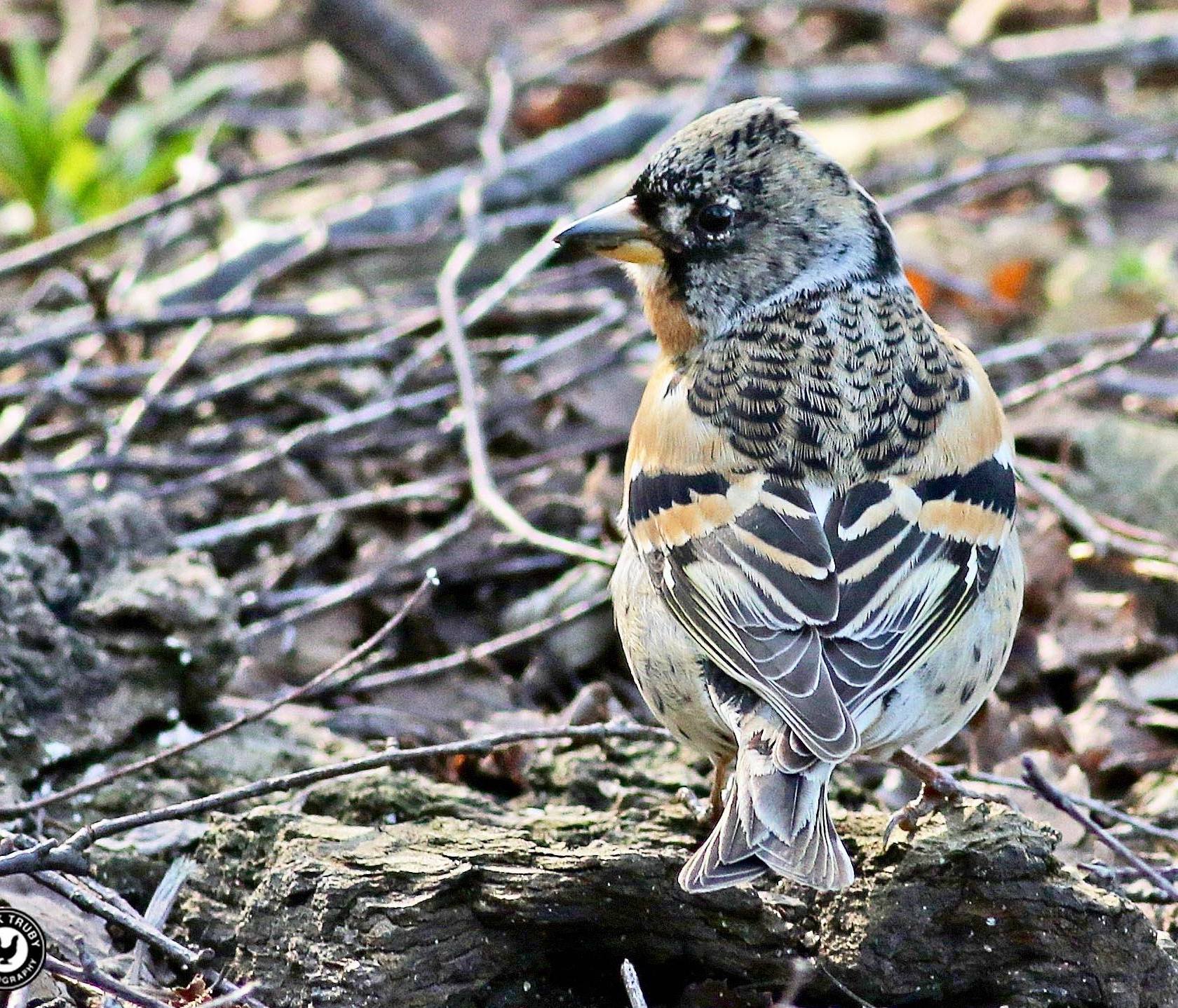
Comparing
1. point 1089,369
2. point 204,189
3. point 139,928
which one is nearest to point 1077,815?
point 139,928

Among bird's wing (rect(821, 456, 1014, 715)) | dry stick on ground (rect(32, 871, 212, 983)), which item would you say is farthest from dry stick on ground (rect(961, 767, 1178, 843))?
dry stick on ground (rect(32, 871, 212, 983))

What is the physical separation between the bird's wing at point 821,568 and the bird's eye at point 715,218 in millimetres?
715

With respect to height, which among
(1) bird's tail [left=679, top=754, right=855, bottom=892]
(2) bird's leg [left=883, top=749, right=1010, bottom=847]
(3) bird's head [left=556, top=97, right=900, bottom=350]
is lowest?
(2) bird's leg [left=883, top=749, right=1010, bottom=847]

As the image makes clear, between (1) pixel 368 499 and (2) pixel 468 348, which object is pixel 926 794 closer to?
(1) pixel 368 499

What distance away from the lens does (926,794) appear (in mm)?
3482

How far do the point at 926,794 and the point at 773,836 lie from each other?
801 millimetres

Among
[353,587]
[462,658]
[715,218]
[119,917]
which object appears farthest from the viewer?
[353,587]

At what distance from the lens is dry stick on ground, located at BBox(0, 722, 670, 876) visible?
2764mm

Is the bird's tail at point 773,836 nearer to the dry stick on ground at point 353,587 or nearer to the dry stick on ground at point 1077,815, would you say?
the dry stick on ground at point 1077,815

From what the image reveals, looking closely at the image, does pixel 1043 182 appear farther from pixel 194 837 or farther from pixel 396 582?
A: pixel 194 837

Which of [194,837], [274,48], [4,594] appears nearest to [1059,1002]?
[194,837]

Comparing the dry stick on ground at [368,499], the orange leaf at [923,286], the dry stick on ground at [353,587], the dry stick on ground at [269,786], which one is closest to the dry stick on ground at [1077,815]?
the dry stick on ground at [269,786]

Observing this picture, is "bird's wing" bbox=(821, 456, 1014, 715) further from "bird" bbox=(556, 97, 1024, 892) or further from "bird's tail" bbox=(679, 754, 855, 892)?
"bird's tail" bbox=(679, 754, 855, 892)

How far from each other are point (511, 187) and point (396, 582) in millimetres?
2700
